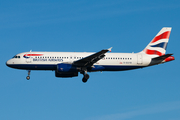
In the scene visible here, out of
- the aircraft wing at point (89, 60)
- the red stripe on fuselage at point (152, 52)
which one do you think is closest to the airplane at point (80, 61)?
the aircraft wing at point (89, 60)

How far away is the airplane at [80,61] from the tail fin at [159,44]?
592mm

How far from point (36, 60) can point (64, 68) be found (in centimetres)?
431

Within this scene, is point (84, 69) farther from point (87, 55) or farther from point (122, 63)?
point (122, 63)

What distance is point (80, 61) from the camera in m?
47.1

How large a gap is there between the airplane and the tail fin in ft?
1.94

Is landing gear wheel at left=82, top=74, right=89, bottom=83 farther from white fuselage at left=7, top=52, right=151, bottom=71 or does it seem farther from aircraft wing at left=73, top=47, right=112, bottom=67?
aircraft wing at left=73, top=47, right=112, bottom=67

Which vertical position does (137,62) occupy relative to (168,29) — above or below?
below

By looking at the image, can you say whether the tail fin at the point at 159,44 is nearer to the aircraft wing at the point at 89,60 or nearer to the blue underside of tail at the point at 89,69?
the blue underside of tail at the point at 89,69

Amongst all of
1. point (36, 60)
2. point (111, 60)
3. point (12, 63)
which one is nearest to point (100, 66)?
point (111, 60)

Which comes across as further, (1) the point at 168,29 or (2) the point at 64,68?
(1) the point at 168,29

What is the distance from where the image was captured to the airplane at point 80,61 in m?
47.5

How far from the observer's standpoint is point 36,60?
1906 inches

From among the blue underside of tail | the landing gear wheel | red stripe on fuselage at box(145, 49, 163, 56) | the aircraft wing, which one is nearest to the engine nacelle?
the aircraft wing

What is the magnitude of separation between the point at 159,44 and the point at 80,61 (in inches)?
532
